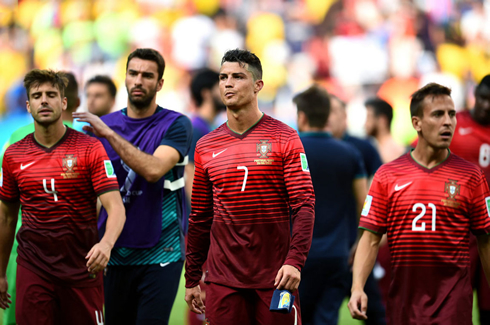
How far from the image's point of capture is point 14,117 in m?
18.0

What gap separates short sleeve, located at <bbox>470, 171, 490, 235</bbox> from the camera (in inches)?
159

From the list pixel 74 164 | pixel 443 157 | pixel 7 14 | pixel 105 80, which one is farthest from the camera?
pixel 7 14

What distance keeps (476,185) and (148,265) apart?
237 centimetres

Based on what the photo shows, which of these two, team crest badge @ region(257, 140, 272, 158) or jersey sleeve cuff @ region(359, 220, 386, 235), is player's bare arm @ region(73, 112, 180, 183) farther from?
jersey sleeve cuff @ region(359, 220, 386, 235)

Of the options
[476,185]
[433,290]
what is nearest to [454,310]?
[433,290]

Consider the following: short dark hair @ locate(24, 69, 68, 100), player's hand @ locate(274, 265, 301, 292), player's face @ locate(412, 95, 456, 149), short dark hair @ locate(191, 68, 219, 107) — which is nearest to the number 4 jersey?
player's face @ locate(412, 95, 456, 149)

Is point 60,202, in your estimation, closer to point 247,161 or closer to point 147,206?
point 147,206

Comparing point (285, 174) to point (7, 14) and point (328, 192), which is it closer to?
point (328, 192)

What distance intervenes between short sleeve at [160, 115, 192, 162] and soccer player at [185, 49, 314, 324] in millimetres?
895

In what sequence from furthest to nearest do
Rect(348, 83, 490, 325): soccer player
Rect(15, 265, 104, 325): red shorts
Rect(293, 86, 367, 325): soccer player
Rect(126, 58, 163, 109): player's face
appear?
Rect(293, 86, 367, 325): soccer player, Rect(126, 58, 163, 109): player's face, Rect(15, 265, 104, 325): red shorts, Rect(348, 83, 490, 325): soccer player

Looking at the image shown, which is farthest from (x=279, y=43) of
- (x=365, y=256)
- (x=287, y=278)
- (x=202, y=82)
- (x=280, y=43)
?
(x=287, y=278)

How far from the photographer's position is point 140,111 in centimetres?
510

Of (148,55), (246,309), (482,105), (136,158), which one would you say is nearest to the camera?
(246,309)

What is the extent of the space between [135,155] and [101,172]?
0.29 metres
